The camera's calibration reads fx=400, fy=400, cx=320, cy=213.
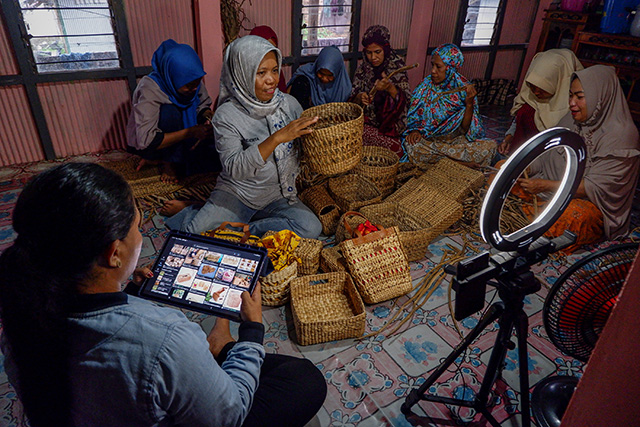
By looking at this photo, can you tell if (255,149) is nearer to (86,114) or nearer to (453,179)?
(453,179)

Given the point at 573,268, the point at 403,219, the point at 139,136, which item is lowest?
the point at 403,219

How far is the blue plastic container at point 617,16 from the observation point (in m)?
4.28

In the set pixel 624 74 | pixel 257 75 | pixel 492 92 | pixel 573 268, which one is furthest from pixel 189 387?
pixel 492 92

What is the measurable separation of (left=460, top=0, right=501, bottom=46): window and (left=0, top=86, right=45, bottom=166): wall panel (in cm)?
530

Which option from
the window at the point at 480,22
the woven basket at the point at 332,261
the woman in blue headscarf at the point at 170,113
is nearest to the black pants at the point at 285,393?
the woven basket at the point at 332,261

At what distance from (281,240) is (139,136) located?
59.9 inches

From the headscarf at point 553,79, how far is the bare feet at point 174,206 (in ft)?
9.17

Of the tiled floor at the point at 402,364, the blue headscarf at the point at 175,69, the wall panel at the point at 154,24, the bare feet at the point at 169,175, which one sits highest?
the wall panel at the point at 154,24

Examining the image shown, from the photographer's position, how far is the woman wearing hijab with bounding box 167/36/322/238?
7.11ft

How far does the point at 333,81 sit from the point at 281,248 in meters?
2.01

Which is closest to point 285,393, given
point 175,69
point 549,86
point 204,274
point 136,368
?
point 204,274

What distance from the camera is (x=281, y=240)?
2221 millimetres

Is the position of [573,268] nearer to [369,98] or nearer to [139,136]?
[369,98]

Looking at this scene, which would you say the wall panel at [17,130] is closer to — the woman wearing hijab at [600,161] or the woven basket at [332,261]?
the woven basket at [332,261]
